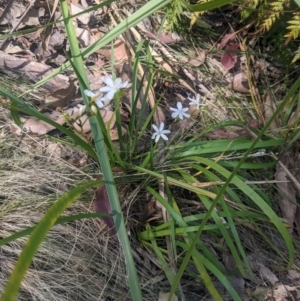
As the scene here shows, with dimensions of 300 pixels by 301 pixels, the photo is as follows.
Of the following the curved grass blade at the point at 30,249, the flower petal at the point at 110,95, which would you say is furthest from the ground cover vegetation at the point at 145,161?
the curved grass blade at the point at 30,249

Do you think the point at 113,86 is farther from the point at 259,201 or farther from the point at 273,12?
the point at 273,12

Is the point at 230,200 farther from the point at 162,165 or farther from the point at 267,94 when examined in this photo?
the point at 267,94

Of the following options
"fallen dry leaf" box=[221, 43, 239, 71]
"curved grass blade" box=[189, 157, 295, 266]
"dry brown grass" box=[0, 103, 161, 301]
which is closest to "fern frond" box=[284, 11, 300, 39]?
"fallen dry leaf" box=[221, 43, 239, 71]

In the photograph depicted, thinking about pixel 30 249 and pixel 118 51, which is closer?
pixel 30 249

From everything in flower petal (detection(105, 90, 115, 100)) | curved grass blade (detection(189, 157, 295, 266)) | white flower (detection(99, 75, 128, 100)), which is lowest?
curved grass blade (detection(189, 157, 295, 266))

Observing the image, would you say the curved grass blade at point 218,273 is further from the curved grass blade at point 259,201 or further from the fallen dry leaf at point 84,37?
the fallen dry leaf at point 84,37

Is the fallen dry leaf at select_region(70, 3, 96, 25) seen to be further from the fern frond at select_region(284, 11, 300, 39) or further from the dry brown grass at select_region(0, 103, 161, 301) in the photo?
the fern frond at select_region(284, 11, 300, 39)

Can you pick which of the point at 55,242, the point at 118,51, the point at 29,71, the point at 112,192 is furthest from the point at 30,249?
the point at 118,51

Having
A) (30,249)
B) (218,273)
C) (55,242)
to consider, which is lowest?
(218,273)
